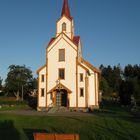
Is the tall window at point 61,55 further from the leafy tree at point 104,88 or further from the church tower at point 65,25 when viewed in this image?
the leafy tree at point 104,88

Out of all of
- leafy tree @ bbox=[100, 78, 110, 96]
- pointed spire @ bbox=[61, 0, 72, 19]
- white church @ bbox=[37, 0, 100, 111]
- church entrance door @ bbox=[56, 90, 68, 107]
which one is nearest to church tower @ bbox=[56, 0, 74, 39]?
white church @ bbox=[37, 0, 100, 111]

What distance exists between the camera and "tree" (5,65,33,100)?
264 feet

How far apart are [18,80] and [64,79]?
43895 millimetres

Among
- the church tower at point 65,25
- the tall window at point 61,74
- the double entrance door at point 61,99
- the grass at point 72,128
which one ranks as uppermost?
the church tower at point 65,25

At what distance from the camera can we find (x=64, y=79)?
3981 cm

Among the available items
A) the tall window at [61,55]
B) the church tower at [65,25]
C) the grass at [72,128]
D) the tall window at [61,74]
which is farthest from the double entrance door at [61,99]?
the grass at [72,128]

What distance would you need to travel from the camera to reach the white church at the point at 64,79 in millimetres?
39156

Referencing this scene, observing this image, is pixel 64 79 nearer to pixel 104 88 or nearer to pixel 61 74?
pixel 61 74

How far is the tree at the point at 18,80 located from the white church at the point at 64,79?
134 ft

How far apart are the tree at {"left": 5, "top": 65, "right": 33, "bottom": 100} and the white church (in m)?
→ 40.9

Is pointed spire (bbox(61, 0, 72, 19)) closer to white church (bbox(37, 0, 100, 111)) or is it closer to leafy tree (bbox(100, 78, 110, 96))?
white church (bbox(37, 0, 100, 111))

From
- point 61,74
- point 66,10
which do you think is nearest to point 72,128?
point 61,74

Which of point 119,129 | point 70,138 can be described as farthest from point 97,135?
point 70,138

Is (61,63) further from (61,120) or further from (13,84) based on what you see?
(13,84)
